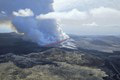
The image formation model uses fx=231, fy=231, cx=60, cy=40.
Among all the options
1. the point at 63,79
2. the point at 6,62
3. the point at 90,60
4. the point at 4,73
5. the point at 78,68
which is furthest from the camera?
the point at 90,60

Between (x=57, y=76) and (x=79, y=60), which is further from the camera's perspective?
(x=79, y=60)

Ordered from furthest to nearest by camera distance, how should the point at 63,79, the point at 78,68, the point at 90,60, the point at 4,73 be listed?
the point at 90,60 < the point at 78,68 < the point at 4,73 < the point at 63,79

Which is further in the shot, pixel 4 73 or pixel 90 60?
pixel 90 60

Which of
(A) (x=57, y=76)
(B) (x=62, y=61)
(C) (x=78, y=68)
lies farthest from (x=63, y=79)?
(B) (x=62, y=61)

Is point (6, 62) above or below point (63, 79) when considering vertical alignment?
above

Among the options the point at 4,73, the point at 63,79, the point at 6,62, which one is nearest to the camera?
the point at 63,79

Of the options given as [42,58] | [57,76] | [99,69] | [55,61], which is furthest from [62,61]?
[57,76]

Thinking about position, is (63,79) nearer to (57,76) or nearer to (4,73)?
(57,76)

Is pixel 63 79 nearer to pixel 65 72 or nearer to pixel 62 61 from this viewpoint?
pixel 65 72

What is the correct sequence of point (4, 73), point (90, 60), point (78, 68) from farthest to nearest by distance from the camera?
point (90, 60)
point (78, 68)
point (4, 73)
